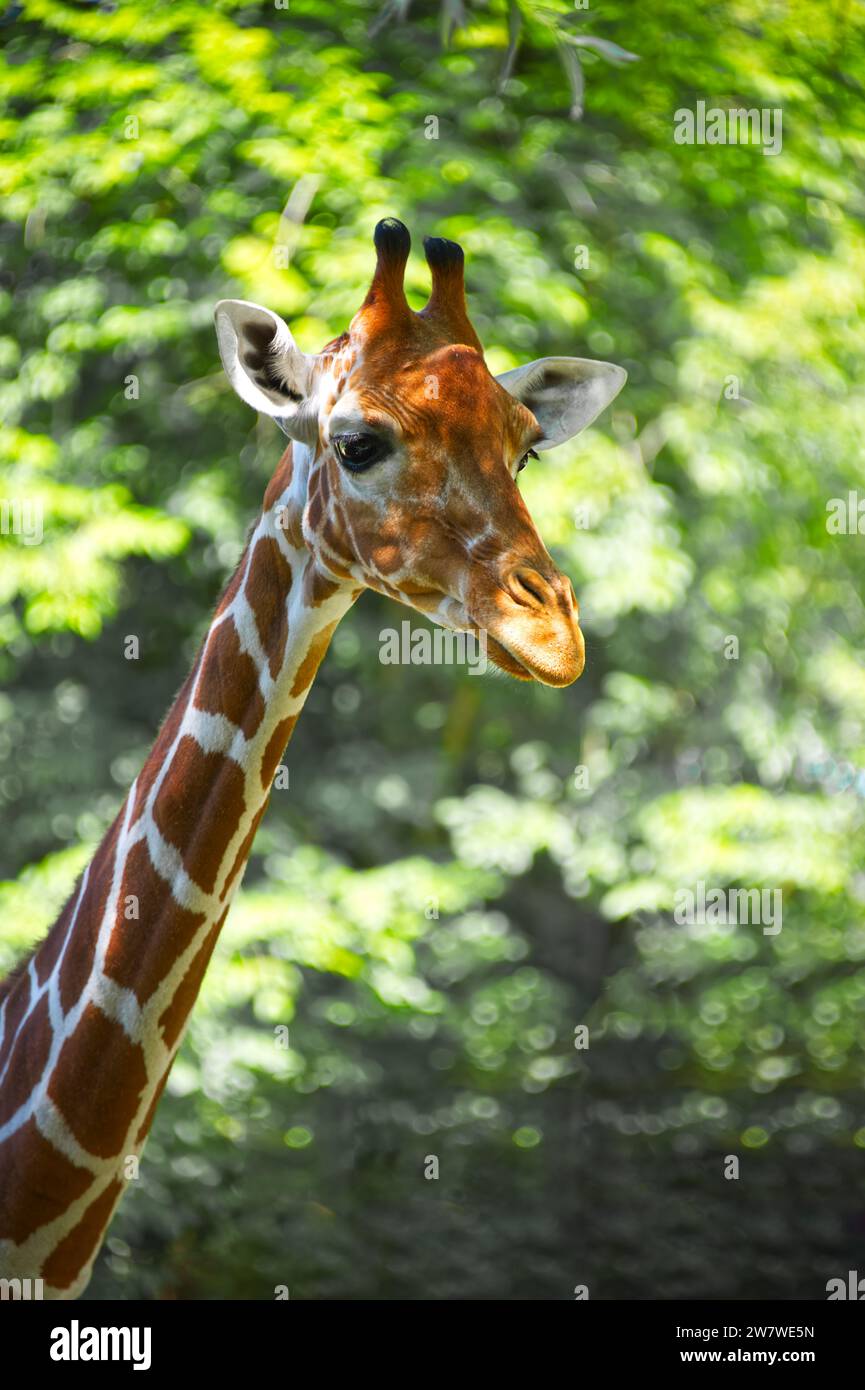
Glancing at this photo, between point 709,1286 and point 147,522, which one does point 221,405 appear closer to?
point 147,522

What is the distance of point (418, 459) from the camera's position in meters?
1.50

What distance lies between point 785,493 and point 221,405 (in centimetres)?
207

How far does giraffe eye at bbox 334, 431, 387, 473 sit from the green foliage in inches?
90.0

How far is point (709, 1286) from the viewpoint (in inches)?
197

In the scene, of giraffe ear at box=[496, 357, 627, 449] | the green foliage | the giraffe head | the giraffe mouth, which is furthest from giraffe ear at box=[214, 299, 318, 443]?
the green foliage

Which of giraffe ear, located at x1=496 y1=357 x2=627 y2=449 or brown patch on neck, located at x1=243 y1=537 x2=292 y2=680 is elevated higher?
giraffe ear, located at x1=496 y1=357 x2=627 y2=449

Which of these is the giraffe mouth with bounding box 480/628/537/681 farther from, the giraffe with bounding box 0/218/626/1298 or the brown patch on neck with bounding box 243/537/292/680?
the brown patch on neck with bounding box 243/537/292/680

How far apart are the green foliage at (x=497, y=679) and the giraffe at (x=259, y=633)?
2.07 meters

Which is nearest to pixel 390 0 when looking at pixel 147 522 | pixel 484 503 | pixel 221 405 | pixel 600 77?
pixel 600 77

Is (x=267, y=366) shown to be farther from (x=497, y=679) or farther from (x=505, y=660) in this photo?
(x=497, y=679)

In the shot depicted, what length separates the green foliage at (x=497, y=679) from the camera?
4.14 metres

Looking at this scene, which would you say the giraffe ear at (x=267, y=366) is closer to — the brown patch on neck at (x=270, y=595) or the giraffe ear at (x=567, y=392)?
the brown patch on neck at (x=270, y=595)

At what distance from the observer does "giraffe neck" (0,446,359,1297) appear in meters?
1.66

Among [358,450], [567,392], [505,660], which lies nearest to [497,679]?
[567,392]
